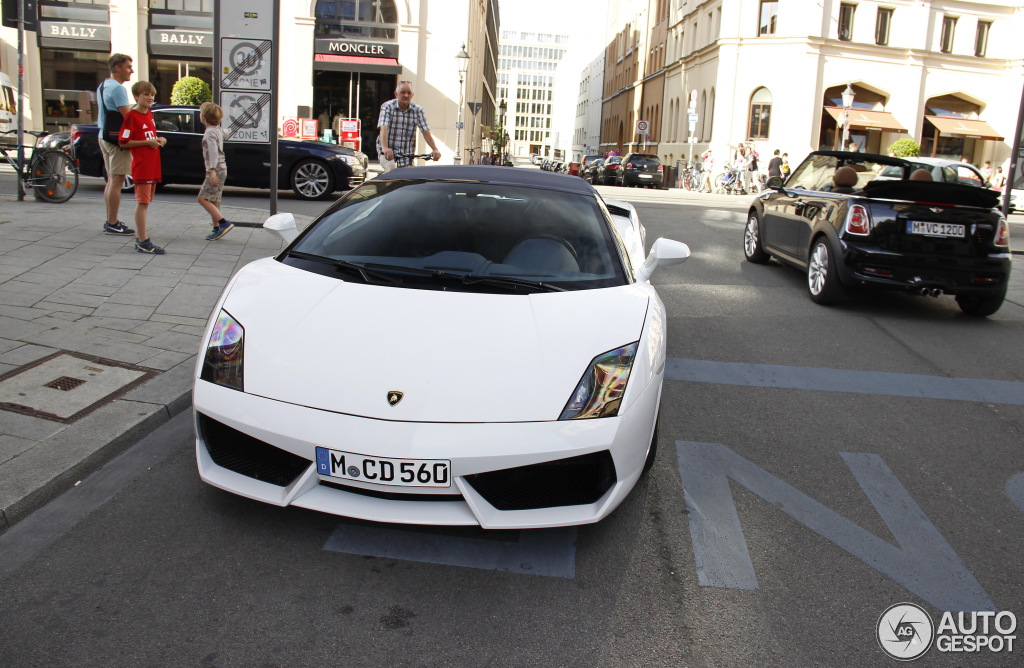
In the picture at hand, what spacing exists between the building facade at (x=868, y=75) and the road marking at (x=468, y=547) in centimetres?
3829

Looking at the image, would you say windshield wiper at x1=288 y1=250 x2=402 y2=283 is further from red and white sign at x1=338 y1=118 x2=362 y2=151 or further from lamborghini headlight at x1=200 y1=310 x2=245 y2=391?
red and white sign at x1=338 y1=118 x2=362 y2=151

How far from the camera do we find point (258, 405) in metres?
2.97

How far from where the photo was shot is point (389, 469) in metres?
2.79

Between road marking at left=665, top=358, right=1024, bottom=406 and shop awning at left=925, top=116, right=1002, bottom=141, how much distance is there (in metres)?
40.7

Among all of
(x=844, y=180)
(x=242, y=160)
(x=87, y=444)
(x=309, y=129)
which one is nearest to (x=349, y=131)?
(x=309, y=129)

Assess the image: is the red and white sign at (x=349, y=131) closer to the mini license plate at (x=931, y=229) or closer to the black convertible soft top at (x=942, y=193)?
the black convertible soft top at (x=942, y=193)

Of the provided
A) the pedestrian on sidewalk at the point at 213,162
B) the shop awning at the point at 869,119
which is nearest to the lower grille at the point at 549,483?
the pedestrian on sidewalk at the point at 213,162

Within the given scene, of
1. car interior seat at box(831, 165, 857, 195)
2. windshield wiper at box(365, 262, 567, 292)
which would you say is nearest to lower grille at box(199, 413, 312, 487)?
windshield wiper at box(365, 262, 567, 292)

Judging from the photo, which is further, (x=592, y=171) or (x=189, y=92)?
(x=592, y=171)

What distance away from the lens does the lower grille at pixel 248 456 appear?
294 cm

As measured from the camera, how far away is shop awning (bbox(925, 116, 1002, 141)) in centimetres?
4116

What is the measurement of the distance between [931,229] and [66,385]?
23.6ft

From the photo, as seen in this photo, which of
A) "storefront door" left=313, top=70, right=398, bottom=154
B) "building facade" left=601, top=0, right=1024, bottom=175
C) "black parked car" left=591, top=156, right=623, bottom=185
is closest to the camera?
"storefront door" left=313, top=70, right=398, bottom=154

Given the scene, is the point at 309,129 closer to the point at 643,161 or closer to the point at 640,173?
the point at 640,173
